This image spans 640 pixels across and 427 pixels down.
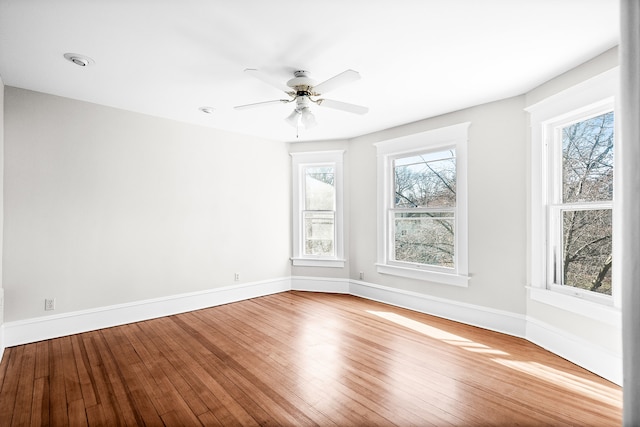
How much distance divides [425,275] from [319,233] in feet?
6.35

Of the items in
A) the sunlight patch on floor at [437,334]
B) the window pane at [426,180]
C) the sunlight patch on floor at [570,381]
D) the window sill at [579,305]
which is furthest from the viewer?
the window pane at [426,180]

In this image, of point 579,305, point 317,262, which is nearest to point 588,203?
point 579,305

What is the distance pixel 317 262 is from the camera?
5.28 metres

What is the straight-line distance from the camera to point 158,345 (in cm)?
311

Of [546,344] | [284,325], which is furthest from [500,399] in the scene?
[284,325]

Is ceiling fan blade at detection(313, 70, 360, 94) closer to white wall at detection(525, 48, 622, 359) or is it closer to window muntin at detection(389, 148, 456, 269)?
white wall at detection(525, 48, 622, 359)

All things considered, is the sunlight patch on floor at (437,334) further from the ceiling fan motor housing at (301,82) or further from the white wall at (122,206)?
the ceiling fan motor housing at (301,82)

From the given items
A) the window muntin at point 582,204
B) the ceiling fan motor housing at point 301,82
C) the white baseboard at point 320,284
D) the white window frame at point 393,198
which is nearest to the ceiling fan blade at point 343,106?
the ceiling fan motor housing at point 301,82

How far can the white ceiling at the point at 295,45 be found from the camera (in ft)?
6.34

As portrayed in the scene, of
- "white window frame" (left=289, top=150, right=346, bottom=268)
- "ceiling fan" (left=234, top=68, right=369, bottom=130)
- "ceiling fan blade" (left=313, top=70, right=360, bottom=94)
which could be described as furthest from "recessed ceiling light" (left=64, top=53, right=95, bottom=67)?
"white window frame" (left=289, top=150, right=346, bottom=268)

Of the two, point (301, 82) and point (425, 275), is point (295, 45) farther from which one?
point (425, 275)

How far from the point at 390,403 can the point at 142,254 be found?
132 inches

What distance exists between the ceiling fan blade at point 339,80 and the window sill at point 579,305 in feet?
8.56

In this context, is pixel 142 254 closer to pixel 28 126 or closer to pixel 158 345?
pixel 158 345
